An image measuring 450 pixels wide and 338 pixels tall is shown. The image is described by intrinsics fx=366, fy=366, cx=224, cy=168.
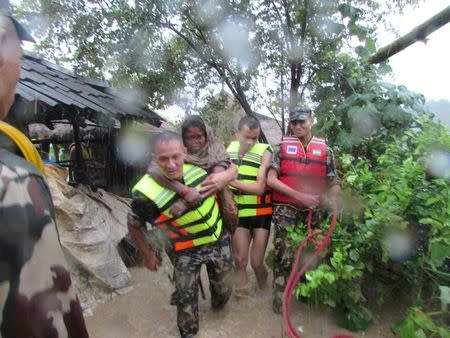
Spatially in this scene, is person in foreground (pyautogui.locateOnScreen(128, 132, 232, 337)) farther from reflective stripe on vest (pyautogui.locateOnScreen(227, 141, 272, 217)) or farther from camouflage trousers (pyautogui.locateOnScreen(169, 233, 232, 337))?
reflective stripe on vest (pyautogui.locateOnScreen(227, 141, 272, 217))

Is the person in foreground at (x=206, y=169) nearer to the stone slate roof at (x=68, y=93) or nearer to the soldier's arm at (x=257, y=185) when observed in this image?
the soldier's arm at (x=257, y=185)

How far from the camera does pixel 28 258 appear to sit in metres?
0.86

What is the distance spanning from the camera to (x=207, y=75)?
8477 mm

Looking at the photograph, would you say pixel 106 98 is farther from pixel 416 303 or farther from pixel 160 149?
pixel 416 303

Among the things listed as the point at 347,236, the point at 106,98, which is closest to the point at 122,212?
the point at 106,98

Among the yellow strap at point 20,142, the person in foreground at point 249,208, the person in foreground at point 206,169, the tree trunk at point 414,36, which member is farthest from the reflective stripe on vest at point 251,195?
the yellow strap at point 20,142

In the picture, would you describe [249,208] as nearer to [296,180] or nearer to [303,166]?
[296,180]

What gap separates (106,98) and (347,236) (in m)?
4.40

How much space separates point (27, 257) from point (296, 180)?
3.07 metres

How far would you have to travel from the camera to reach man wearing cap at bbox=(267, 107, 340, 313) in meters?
3.62

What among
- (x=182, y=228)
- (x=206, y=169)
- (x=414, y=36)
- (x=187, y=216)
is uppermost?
(x=414, y=36)

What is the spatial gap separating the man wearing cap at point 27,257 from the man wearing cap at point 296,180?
2.83m

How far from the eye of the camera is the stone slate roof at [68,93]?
168 inches

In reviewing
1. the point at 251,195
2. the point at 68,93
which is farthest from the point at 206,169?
the point at 68,93
